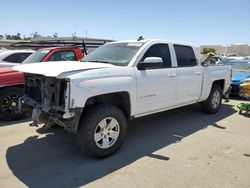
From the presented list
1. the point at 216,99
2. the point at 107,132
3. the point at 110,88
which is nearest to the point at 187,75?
the point at 216,99

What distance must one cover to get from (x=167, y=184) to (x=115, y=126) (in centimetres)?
133

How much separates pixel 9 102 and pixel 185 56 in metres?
4.38

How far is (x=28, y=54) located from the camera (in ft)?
28.0

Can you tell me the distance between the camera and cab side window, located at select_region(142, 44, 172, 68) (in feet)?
17.3

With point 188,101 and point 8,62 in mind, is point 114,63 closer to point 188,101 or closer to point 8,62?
point 188,101

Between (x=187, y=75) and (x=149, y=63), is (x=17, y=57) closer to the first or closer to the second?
(x=149, y=63)

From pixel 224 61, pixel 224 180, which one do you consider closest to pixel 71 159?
pixel 224 180

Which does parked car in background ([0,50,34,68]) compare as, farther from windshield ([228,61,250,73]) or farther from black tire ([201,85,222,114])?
windshield ([228,61,250,73])

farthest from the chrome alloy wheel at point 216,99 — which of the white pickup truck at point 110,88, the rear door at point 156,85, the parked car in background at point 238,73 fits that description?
the parked car in background at point 238,73

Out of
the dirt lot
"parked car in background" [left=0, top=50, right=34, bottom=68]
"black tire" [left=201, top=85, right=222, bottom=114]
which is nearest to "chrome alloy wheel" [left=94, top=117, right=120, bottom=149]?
the dirt lot

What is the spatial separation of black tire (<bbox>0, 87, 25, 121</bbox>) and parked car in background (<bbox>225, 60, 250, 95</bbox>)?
7.48 metres

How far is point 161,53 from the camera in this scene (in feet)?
18.3

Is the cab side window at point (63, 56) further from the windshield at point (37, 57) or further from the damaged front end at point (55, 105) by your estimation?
the damaged front end at point (55, 105)

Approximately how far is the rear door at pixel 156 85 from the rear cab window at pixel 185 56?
357 mm
